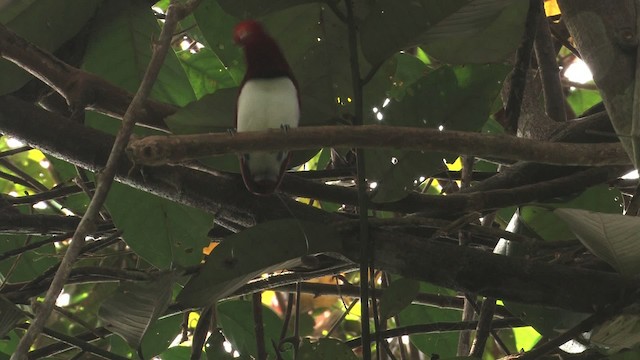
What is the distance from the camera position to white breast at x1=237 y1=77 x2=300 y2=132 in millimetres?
1493

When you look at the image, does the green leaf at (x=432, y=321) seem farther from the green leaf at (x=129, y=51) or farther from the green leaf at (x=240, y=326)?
the green leaf at (x=129, y=51)

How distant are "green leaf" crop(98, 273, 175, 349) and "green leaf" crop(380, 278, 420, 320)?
342 millimetres

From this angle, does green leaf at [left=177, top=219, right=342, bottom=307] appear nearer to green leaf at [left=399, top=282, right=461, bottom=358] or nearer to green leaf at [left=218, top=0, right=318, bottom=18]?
green leaf at [left=218, top=0, right=318, bottom=18]

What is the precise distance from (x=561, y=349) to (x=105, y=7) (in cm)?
114

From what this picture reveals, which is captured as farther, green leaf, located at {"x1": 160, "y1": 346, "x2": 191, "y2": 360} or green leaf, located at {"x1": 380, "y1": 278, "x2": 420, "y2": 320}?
green leaf, located at {"x1": 160, "y1": 346, "x2": 191, "y2": 360}

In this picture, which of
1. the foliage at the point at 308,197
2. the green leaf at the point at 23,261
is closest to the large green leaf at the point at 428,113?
the foliage at the point at 308,197

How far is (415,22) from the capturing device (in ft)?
4.17

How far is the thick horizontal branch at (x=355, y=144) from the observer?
0.95 metres

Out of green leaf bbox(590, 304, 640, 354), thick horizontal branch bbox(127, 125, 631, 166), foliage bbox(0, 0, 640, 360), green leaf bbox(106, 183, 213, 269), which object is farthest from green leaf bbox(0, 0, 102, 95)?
green leaf bbox(590, 304, 640, 354)

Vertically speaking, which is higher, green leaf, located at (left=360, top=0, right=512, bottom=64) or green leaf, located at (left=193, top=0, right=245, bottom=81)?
green leaf, located at (left=193, top=0, right=245, bottom=81)

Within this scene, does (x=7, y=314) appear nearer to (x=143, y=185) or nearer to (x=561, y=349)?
(x=143, y=185)

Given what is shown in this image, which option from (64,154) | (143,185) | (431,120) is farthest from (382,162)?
(64,154)

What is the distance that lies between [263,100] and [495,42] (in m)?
0.46

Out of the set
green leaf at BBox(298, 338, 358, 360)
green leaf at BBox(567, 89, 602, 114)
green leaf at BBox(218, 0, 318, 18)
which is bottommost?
green leaf at BBox(298, 338, 358, 360)
